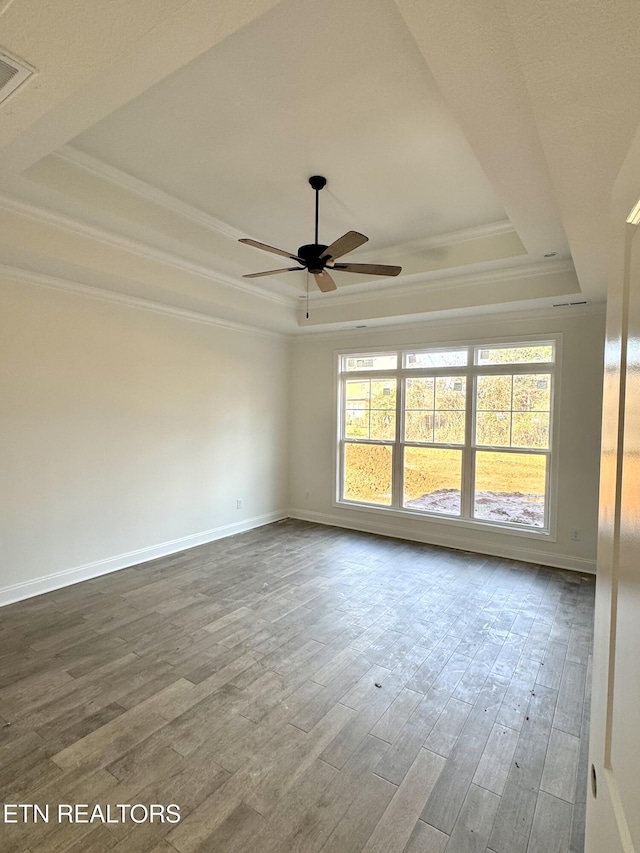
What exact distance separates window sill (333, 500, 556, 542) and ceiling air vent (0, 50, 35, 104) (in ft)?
16.3

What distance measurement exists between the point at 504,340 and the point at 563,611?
2744mm

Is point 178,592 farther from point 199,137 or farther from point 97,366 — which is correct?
point 199,137

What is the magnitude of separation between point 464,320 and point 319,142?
9.35 feet

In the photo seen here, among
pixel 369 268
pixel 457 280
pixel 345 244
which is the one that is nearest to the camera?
pixel 345 244

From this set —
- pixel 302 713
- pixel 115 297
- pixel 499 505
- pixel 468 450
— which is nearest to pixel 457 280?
pixel 468 450

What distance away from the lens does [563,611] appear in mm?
3422

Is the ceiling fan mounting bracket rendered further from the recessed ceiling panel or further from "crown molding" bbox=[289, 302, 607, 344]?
"crown molding" bbox=[289, 302, 607, 344]

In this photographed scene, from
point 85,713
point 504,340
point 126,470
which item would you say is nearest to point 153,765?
point 85,713

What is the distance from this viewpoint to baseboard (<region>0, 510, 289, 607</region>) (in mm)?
3465

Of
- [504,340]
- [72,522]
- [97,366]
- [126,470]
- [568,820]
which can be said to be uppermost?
[504,340]

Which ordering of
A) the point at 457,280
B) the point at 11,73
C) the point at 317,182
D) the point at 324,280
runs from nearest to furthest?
1. the point at 11,73
2. the point at 317,182
3. the point at 324,280
4. the point at 457,280

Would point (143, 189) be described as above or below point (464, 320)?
above

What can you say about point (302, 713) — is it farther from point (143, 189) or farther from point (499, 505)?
point (143, 189)

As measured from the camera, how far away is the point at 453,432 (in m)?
5.04
